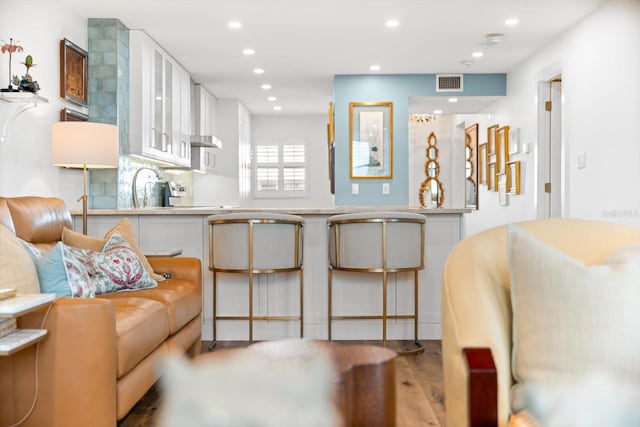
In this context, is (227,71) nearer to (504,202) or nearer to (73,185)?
(73,185)

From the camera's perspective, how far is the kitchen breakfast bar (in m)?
4.09

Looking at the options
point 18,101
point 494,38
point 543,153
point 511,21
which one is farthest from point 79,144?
point 543,153

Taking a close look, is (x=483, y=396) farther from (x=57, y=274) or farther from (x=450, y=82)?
(x=450, y=82)

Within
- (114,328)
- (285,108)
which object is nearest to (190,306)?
(114,328)

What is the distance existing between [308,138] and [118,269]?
7.50 metres

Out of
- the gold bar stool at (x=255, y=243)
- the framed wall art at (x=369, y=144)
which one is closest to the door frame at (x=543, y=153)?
the framed wall art at (x=369, y=144)

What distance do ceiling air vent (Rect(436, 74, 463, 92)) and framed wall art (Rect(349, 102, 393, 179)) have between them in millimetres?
712

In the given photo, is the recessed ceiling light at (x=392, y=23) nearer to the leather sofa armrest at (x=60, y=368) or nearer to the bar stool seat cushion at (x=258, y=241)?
the bar stool seat cushion at (x=258, y=241)

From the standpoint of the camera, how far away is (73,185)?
453 cm

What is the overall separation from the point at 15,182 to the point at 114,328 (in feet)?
6.75

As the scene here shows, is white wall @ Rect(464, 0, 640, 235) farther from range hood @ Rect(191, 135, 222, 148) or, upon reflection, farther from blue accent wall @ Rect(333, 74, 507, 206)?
range hood @ Rect(191, 135, 222, 148)

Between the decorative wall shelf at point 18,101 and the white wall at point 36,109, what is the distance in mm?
27

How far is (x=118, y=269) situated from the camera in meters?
3.01

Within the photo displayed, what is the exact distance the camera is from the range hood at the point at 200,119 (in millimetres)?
7061
